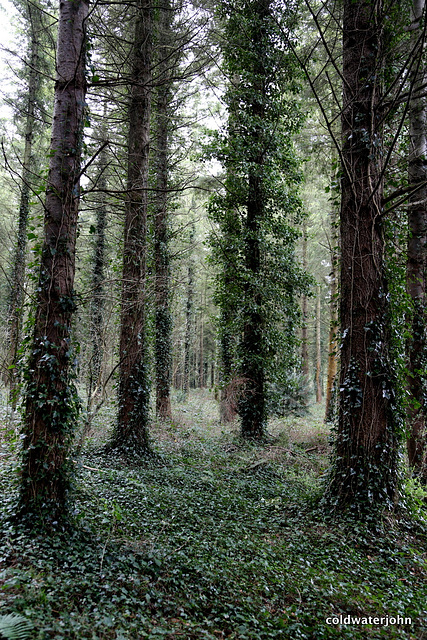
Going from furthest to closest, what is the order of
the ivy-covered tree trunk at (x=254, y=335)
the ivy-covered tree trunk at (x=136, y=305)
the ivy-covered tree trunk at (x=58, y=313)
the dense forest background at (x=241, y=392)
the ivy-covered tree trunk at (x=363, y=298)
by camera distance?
the ivy-covered tree trunk at (x=254, y=335) < the ivy-covered tree trunk at (x=136, y=305) < the ivy-covered tree trunk at (x=363, y=298) < the ivy-covered tree trunk at (x=58, y=313) < the dense forest background at (x=241, y=392)

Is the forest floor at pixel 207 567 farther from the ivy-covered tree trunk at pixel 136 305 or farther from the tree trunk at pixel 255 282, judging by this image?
the tree trunk at pixel 255 282

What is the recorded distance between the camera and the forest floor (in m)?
2.75

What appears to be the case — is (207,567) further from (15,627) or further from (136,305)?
(136,305)

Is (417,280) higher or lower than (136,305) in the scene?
higher

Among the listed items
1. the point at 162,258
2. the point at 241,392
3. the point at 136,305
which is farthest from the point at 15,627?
the point at 162,258

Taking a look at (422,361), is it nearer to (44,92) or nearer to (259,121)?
(259,121)

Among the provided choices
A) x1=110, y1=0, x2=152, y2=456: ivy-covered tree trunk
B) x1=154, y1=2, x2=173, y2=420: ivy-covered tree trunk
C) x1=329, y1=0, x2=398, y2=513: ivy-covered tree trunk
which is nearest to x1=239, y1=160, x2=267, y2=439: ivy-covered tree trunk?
x1=154, y1=2, x2=173, y2=420: ivy-covered tree trunk

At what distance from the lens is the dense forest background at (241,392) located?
3.20 meters

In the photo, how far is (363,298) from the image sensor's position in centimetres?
528

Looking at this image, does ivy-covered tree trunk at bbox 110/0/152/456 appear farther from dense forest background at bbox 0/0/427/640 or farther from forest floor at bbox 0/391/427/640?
forest floor at bbox 0/391/427/640

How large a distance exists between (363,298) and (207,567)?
3923 millimetres

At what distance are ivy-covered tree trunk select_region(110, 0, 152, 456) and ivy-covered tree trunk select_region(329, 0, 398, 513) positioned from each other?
12.6 feet

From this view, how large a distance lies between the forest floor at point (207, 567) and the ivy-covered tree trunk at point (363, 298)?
0.57 metres

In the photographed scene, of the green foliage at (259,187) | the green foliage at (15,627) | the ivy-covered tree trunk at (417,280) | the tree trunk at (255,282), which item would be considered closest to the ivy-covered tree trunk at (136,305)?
the green foliage at (259,187)
